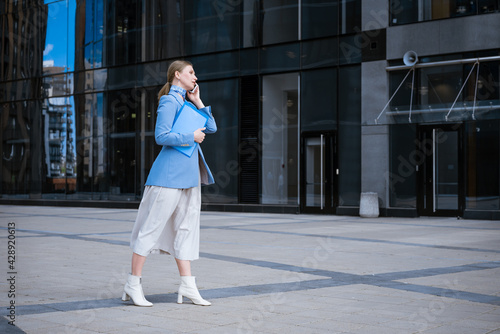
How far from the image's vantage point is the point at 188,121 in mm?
5195

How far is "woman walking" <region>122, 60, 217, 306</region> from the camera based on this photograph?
500 centimetres

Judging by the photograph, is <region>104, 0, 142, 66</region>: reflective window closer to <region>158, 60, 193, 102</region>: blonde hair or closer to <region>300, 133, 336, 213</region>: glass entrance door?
<region>300, 133, 336, 213</region>: glass entrance door

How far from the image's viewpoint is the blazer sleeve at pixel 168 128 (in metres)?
4.99

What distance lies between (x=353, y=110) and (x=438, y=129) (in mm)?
2643

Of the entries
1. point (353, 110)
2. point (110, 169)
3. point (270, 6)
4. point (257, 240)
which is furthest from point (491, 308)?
point (110, 169)

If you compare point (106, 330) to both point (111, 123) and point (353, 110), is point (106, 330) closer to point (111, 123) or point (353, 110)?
point (353, 110)

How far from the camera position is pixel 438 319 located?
4.62 meters

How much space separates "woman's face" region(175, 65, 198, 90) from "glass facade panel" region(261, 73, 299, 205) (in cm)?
1573

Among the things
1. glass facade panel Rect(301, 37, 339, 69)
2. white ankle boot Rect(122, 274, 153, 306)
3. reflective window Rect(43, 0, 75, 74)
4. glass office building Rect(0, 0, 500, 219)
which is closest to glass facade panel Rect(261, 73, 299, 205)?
glass office building Rect(0, 0, 500, 219)

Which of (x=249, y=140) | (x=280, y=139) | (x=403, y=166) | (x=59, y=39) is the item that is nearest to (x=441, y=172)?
(x=403, y=166)

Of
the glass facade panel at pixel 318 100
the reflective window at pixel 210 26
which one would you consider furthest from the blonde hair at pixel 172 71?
the reflective window at pixel 210 26

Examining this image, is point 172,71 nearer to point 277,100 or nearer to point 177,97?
point 177,97

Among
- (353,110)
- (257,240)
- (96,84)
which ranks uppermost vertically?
(96,84)

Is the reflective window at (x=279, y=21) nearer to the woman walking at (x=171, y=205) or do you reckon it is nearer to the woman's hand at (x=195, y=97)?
the woman's hand at (x=195, y=97)
